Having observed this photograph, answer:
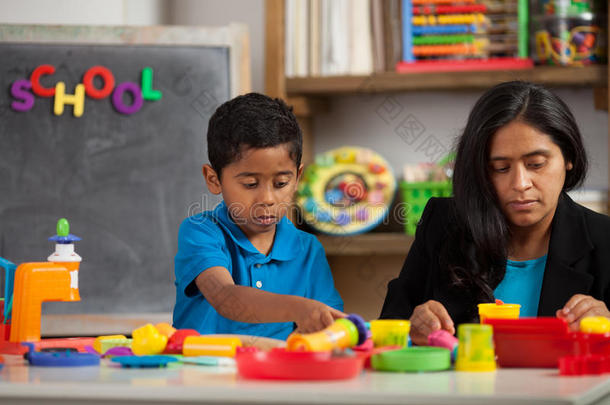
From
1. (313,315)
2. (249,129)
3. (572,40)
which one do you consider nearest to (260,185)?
(249,129)

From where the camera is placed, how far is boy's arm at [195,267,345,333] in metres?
1.14

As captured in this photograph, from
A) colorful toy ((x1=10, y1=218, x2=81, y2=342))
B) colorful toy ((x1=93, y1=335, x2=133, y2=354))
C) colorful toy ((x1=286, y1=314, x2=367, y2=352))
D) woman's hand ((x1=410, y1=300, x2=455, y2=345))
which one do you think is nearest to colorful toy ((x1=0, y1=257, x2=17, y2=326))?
colorful toy ((x1=10, y1=218, x2=81, y2=342))

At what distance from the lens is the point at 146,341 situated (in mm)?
1102

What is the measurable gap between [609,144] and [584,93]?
28 centimetres

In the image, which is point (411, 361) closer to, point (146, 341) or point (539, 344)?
point (539, 344)

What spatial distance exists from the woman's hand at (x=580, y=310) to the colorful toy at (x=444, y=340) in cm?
18

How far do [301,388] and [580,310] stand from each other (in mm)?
546

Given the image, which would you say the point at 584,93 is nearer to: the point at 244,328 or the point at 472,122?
the point at 472,122

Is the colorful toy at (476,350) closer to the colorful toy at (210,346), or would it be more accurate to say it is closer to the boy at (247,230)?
the colorful toy at (210,346)

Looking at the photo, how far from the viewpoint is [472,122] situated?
1494mm

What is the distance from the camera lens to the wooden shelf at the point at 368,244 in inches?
94.5

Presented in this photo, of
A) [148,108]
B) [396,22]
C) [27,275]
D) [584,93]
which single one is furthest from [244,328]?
[584,93]

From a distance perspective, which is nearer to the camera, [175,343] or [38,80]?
[175,343]

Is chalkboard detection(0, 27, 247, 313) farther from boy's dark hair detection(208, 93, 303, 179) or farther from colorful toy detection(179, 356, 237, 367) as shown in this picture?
colorful toy detection(179, 356, 237, 367)
